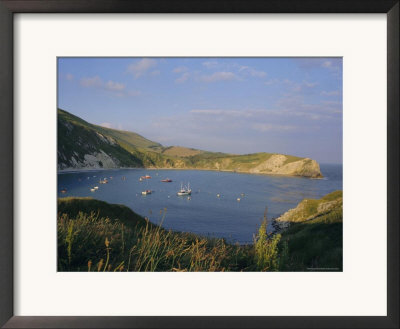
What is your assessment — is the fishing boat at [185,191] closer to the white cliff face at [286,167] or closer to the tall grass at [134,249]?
the tall grass at [134,249]

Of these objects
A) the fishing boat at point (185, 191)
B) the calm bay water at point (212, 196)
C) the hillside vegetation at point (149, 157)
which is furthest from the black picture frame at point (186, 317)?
the fishing boat at point (185, 191)

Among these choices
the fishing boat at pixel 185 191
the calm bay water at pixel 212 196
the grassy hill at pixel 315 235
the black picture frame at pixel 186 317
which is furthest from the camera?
the fishing boat at pixel 185 191

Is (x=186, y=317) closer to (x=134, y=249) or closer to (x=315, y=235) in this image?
(x=134, y=249)

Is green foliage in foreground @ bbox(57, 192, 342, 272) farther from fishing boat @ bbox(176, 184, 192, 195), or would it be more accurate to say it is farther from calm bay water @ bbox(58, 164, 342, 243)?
fishing boat @ bbox(176, 184, 192, 195)

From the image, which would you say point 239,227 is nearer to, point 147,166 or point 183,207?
point 183,207

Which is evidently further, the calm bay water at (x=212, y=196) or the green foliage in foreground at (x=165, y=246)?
the calm bay water at (x=212, y=196)

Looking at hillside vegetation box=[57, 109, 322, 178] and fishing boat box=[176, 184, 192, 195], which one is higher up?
hillside vegetation box=[57, 109, 322, 178]

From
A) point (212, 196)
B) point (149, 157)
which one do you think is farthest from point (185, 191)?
point (149, 157)

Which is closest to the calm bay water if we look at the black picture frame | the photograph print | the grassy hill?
the photograph print
